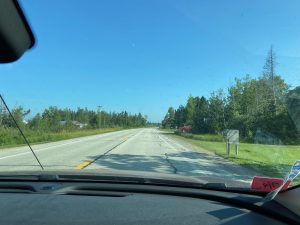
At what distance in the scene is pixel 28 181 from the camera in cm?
324

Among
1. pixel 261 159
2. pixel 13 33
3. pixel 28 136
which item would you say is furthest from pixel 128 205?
pixel 261 159

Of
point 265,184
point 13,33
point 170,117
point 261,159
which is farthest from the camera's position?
point 170,117

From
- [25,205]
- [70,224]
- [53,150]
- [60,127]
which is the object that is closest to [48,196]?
[25,205]

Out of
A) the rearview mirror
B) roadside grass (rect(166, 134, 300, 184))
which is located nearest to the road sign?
roadside grass (rect(166, 134, 300, 184))

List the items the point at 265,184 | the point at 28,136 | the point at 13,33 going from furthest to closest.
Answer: the point at 28,136
the point at 265,184
the point at 13,33

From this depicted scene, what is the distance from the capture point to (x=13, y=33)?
6.82ft

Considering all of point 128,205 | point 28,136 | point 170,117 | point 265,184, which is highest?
point 170,117

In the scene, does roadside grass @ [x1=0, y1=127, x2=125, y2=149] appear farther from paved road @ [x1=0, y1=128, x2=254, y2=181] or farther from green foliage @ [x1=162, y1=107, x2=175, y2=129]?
green foliage @ [x1=162, y1=107, x2=175, y2=129]

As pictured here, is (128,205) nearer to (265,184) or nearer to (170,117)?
(265,184)

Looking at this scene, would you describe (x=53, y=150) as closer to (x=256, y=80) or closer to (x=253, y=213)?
(x=256, y=80)

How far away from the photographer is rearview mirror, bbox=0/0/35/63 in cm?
202

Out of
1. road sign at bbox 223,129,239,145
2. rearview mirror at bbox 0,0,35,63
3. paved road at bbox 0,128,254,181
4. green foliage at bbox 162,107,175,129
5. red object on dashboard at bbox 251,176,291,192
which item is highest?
green foliage at bbox 162,107,175,129

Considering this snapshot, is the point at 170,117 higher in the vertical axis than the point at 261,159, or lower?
higher

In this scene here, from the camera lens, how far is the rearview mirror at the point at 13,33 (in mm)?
2021
